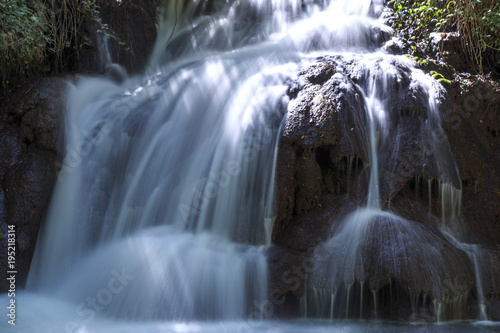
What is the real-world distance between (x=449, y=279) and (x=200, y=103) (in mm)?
3295

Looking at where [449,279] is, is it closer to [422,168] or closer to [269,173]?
[422,168]

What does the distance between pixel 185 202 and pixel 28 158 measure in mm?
1792

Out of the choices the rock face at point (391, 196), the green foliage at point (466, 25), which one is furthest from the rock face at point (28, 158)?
the green foliage at point (466, 25)

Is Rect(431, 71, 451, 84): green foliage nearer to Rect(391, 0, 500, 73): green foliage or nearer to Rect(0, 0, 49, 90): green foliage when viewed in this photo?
Rect(391, 0, 500, 73): green foliage

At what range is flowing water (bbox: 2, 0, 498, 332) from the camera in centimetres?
369

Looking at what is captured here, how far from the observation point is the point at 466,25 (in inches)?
205

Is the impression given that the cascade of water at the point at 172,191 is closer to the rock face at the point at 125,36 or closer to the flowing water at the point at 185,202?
the flowing water at the point at 185,202

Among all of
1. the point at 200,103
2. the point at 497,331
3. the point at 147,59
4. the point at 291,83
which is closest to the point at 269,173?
the point at 291,83

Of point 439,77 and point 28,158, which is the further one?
point 439,77

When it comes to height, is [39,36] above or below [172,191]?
above

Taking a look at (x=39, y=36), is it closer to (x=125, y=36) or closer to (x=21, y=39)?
(x=21, y=39)

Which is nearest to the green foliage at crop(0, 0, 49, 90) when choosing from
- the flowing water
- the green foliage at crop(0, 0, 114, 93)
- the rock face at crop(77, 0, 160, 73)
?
the green foliage at crop(0, 0, 114, 93)

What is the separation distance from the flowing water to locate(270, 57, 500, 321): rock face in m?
0.07

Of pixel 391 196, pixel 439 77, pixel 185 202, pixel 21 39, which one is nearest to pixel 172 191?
pixel 185 202
